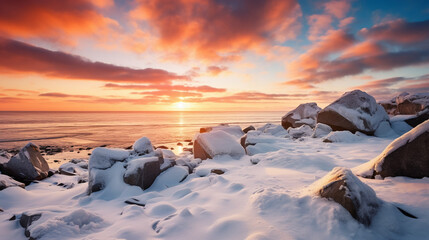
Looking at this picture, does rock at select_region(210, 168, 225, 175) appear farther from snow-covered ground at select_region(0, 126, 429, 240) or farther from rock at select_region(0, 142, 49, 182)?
rock at select_region(0, 142, 49, 182)

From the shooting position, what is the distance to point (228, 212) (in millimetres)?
3553

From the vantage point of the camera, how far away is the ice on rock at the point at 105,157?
6.29 metres

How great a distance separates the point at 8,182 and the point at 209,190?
6408 millimetres

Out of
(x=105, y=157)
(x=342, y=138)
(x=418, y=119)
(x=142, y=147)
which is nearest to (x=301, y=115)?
(x=418, y=119)

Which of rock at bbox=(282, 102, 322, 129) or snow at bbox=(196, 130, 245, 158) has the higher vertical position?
rock at bbox=(282, 102, 322, 129)

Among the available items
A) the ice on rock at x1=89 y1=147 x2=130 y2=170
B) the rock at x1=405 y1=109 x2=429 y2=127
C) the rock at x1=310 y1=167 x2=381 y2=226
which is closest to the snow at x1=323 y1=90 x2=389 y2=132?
the rock at x1=405 y1=109 x2=429 y2=127

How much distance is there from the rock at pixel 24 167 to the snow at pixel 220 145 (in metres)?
6.79

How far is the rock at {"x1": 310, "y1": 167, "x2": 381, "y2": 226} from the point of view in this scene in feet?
9.29

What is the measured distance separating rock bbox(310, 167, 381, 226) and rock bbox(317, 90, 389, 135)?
10.0m

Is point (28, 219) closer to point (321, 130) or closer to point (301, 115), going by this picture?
point (321, 130)

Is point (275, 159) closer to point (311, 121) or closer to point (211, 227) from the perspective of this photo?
point (211, 227)

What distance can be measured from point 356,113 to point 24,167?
16.3 m

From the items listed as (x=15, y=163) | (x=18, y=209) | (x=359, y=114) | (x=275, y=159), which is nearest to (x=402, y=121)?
(x=359, y=114)

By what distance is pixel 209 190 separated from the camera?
486cm
